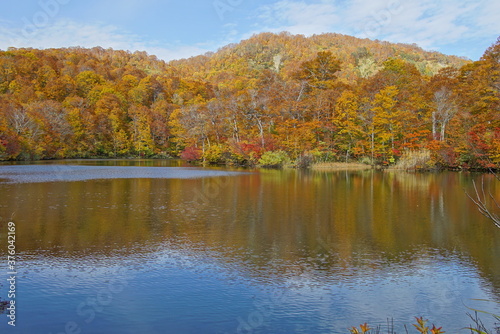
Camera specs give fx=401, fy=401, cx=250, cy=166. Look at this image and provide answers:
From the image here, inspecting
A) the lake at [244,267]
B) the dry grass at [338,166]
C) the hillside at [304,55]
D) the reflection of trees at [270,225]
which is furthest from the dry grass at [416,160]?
the hillside at [304,55]

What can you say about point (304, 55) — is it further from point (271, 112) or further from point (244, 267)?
point (244, 267)

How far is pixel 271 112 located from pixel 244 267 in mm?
34261

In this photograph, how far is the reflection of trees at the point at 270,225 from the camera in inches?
315

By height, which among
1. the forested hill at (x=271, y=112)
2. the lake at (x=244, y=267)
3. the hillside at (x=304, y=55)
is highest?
the hillside at (x=304, y=55)

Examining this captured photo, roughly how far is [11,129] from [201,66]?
210 ft

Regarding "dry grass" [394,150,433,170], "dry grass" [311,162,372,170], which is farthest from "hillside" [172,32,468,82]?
"dry grass" [394,150,433,170]

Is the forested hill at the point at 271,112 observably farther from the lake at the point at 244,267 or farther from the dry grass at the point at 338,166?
the lake at the point at 244,267

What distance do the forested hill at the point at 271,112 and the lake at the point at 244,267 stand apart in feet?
16.3

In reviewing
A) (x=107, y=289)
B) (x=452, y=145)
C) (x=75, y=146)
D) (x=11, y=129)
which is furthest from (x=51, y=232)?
(x=75, y=146)

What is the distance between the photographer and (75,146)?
56.0 meters

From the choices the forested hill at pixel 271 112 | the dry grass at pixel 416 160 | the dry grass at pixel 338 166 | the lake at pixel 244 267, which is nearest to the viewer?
the lake at pixel 244 267

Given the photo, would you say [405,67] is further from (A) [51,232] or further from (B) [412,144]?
(A) [51,232]

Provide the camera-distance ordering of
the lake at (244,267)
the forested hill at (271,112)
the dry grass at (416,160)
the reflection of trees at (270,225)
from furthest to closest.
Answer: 1. the forested hill at (271,112)
2. the dry grass at (416,160)
3. the reflection of trees at (270,225)
4. the lake at (244,267)

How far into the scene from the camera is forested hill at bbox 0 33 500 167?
33.0 metres
